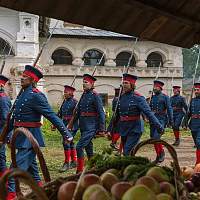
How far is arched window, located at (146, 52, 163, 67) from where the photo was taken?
36.2 m

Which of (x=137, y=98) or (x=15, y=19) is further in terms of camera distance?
(x=15, y=19)

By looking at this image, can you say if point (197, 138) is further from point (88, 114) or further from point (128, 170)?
Result: point (128, 170)

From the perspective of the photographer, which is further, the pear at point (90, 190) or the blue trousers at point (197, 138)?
the blue trousers at point (197, 138)

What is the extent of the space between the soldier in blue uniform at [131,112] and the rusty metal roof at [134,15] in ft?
14.2

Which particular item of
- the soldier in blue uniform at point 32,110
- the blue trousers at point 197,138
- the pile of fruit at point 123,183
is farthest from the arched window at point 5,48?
the pile of fruit at point 123,183

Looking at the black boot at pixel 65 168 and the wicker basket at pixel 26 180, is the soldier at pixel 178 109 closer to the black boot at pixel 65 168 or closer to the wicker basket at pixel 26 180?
the black boot at pixel 65 168

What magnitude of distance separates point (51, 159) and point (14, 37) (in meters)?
14.4

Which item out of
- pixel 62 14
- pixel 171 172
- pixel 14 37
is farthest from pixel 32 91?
pixel 14 37

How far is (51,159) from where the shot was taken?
1218 cm

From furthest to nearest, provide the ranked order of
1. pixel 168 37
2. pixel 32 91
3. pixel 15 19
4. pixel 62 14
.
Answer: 1. pixel 15 19
2. pixel 32 91
3. pixel 168 37
4. pixel 62 14

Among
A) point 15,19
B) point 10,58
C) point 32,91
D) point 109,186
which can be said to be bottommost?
point 109,186

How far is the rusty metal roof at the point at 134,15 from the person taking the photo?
3.54m

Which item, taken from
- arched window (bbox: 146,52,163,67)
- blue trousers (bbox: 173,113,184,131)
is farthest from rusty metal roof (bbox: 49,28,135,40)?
blue trousers (bbox: 173,113,184,131)

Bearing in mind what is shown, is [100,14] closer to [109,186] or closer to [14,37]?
[109,186]
